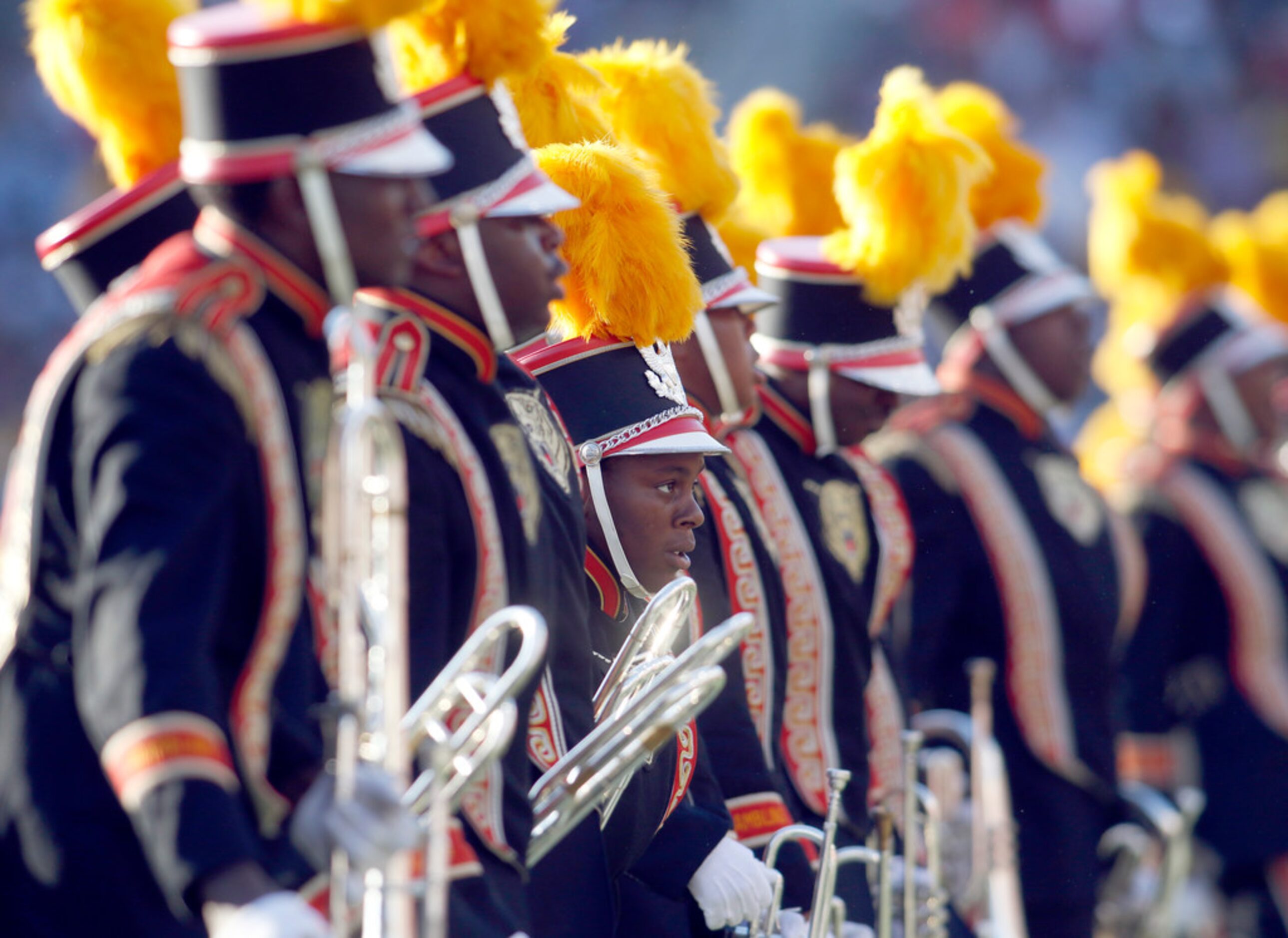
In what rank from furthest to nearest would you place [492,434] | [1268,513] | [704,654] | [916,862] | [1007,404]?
[1268,513] < [1007,404] < [916,862] < [704,654] < [492,434]

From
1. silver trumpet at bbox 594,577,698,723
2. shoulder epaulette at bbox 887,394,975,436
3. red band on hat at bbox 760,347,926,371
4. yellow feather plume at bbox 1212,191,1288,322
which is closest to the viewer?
silver trumpet at bbox 594,577,698,723

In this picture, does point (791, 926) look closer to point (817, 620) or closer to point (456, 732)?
point (817, 620)

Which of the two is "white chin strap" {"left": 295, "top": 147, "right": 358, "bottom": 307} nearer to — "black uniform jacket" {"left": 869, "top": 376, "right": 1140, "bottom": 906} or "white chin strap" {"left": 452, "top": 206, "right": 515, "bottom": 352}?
"white chin strap" {"left": 452, "top": 206, "right": 515, "bottom": 352}

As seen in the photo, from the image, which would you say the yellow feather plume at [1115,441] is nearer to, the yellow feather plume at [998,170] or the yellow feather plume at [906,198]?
the yellow feather plume at [998,170]

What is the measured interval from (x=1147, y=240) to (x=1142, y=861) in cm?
248

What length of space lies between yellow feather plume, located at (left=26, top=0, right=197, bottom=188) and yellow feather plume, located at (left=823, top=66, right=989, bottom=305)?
2297 millimetres

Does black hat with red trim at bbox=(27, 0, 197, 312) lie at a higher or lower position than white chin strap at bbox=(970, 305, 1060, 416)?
higher

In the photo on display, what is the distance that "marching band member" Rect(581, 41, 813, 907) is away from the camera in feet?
14.4

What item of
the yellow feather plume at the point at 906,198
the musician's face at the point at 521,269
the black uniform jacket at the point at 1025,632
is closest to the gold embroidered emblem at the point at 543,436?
the musician's face at the point at 521,269

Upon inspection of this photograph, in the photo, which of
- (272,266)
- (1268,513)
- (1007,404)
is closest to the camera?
(272,266)

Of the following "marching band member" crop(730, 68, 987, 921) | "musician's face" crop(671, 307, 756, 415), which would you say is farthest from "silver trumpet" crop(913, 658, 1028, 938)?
"musician's face" crop(671, 307, 756, 415)

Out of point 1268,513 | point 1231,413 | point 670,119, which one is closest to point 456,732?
point 670,119

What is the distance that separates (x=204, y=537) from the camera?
86.0 inches

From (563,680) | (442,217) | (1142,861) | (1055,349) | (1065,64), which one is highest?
(442,217)
